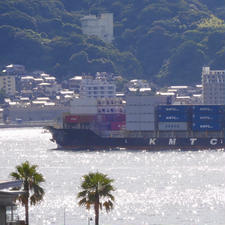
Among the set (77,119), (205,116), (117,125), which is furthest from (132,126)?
(205,116)

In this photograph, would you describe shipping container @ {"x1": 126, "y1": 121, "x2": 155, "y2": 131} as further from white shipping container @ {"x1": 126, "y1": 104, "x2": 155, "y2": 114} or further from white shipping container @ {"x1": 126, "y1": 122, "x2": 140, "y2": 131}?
white shipping container @ {"x1": 126, "y1": 104, "x2": 155, "y2": 114}

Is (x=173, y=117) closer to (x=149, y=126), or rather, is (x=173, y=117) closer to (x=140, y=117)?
(x=149, y=126)

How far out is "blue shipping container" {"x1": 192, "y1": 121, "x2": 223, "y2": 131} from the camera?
163m

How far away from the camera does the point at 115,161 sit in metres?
138

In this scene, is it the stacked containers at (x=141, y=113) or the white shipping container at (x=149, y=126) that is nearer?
the white shipping container at (x=149, y=126)

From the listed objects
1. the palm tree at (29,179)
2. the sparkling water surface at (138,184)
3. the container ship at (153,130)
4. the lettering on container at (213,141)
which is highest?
the container ship at (153,130)

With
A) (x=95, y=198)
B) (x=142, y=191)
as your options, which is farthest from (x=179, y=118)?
(x=95, y=198)

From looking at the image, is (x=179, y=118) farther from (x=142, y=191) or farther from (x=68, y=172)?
(x=142, y=191)

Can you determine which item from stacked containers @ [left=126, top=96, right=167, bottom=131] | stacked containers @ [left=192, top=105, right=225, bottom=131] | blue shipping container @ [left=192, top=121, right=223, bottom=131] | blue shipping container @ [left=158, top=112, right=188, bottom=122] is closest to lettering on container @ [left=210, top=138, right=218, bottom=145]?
blue shipping container @ [left=192, top=121, right=223, bottom=131]

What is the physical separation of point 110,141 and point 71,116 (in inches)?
316

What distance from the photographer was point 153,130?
165 m

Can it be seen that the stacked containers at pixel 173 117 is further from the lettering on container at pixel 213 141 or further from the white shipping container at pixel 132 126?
the lettering on container at pixel 213 141

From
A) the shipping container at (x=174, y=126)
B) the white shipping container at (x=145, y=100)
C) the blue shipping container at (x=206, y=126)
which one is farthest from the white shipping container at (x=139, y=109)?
the blue shipping container at (x=206, y=126)

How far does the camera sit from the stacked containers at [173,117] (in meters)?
163
